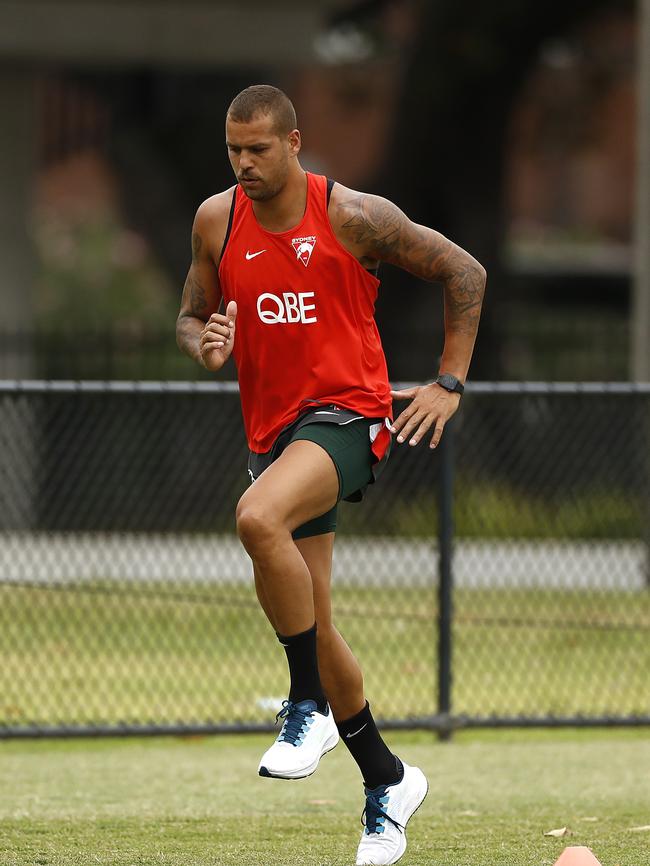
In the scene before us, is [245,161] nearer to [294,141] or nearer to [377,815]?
[294,141]

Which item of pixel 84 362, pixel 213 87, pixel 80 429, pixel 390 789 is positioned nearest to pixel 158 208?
pixel 213 87

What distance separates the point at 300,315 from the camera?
198 inches

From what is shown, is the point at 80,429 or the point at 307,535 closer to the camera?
the point at 307,535

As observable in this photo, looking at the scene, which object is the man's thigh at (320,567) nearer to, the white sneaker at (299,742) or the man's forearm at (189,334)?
the white sneaker at (299,742)

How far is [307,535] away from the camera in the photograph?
525 centimetres

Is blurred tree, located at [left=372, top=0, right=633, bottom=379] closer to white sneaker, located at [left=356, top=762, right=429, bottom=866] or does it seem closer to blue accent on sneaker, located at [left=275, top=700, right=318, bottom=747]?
white sneaker, located at [left=356, top=762, right=429, bottom=866]

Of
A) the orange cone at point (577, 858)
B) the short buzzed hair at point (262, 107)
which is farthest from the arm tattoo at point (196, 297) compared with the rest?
the orange cone at point (577, 858)

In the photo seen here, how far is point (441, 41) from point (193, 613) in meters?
11.4

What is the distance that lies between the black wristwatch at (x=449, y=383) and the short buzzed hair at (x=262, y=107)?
0.95 meters

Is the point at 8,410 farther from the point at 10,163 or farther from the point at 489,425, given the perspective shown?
the point at 10,163

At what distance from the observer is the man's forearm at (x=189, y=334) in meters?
5.25

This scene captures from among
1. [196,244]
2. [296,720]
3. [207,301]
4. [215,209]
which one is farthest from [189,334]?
[296,720]

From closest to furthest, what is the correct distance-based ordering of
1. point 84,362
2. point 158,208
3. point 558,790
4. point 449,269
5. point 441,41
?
point 449,269
point 558,790
point 84,362
point 441,41
point 158,208

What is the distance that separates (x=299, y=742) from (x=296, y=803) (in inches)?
74.5
